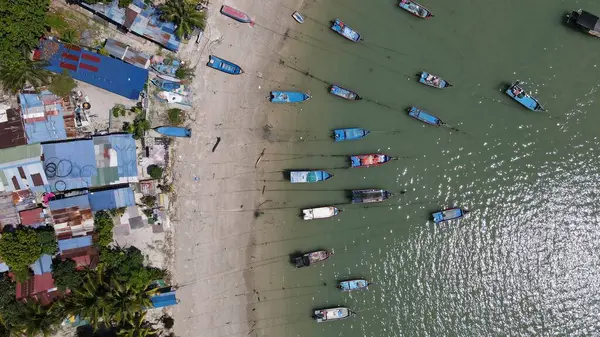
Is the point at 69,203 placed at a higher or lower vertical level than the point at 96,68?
lower

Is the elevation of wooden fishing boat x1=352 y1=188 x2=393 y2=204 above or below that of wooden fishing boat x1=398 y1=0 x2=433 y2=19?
below

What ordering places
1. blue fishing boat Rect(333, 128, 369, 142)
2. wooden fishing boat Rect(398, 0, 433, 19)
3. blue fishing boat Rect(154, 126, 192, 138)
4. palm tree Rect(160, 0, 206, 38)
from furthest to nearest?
wooden fishing boat Rect(398, 0, 433, 19), blue fishing boat Rect(333, 128, 369, 142), blue fishing boat Rect(154, 126, 192, 138), palm tree Rect(160, 0, 206, 38)

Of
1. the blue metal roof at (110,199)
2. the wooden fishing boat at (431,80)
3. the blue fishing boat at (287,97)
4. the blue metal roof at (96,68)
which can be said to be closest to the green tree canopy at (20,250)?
the blue metal roof at (110,199)

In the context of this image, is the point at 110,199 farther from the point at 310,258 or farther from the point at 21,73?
the point at 310,258

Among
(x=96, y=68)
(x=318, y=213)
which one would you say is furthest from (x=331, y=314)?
(x=96, y=68)

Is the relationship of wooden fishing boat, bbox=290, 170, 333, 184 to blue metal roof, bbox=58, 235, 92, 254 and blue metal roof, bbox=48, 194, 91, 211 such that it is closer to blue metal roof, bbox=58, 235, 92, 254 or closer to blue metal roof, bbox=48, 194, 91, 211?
blue metal roof, bbox=48, 194, 91, 211

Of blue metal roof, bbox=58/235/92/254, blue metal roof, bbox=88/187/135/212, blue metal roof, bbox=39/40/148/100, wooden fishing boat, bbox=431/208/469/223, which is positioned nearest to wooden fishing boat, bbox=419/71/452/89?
wooden fishing boat, bbox=431/208/469/223

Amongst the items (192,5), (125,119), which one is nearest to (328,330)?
(125,119)
